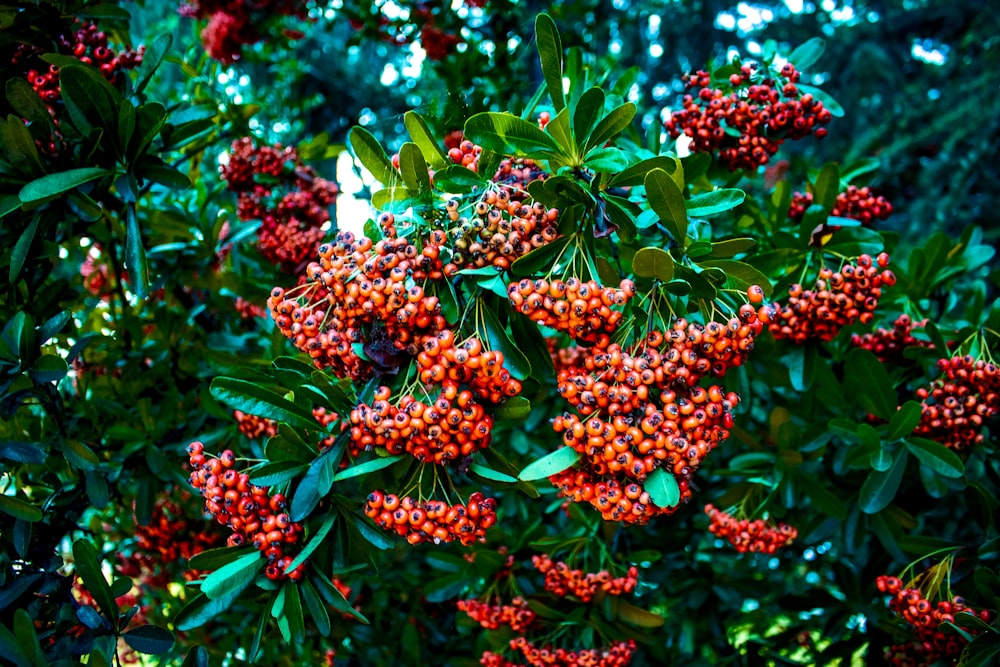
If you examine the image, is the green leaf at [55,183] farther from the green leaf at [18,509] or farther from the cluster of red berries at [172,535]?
the cluster of red berries at [172,535]

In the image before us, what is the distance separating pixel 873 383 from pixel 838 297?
0.46 meters

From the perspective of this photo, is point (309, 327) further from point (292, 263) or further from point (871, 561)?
point (871, 561)

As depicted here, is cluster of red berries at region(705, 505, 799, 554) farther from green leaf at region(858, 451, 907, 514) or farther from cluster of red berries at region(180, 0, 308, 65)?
cluster of red berries at region(180, 0, 308, 65)

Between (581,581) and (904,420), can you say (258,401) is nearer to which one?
(581,581)

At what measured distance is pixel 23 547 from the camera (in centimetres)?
211

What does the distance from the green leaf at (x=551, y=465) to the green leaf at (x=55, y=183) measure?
1.57m

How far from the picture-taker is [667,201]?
5.49 feet

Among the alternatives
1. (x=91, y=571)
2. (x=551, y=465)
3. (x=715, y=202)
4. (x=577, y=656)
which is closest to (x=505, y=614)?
(x=577, y=656)

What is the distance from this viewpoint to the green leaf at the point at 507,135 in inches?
67.6

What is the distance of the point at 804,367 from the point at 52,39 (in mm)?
2842

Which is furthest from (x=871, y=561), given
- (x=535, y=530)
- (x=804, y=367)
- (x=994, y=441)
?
(x=535, y=530)

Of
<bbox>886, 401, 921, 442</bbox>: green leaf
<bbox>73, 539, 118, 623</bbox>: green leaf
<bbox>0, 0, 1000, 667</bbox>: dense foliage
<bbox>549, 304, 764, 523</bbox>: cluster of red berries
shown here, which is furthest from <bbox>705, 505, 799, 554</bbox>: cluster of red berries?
<bbox>73, 539, 118, 623</bbox>: green leaf

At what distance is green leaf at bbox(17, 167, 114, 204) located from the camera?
2029 mm

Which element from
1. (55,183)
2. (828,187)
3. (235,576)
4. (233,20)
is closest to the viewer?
(235,576)
